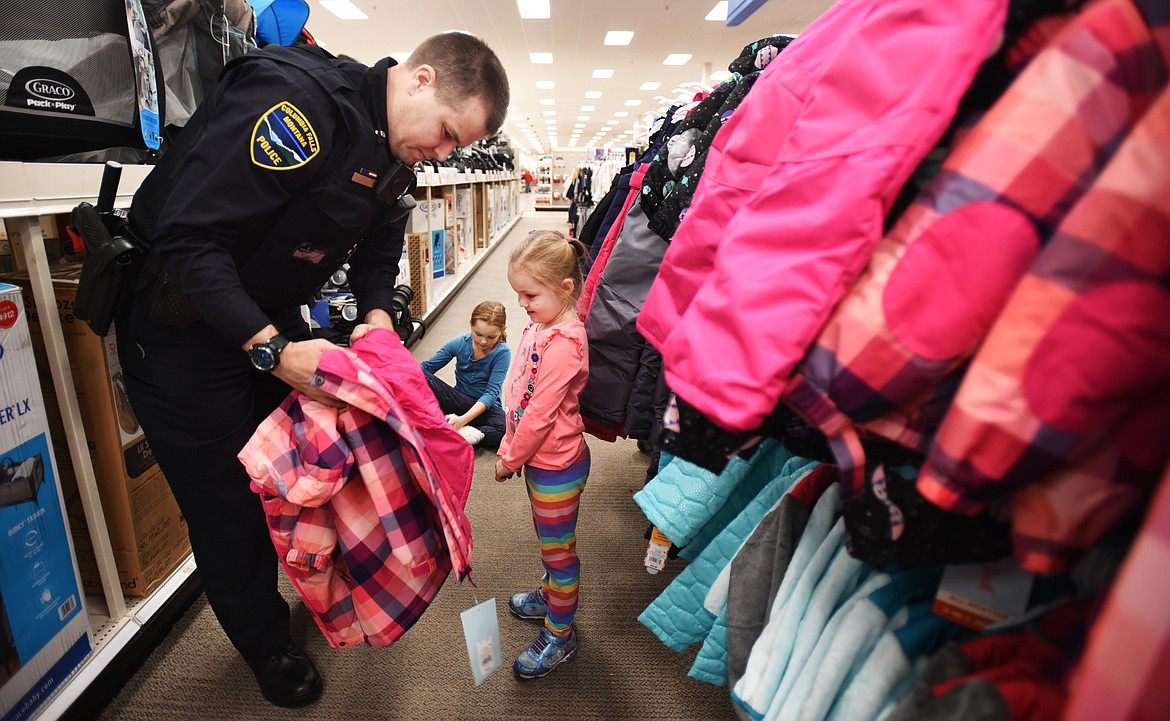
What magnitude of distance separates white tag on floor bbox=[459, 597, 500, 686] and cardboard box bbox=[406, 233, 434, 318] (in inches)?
129

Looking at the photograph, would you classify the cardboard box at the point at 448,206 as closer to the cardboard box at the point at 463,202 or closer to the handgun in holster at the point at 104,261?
the cardboard box at the point at 463,202

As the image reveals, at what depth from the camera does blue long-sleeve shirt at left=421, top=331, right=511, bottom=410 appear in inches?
117

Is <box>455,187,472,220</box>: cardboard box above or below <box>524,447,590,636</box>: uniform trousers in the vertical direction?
above

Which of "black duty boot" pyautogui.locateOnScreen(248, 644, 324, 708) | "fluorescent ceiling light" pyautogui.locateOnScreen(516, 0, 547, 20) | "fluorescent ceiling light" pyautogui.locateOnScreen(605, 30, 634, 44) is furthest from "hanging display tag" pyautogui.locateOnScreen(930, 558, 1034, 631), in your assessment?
"fluorescent ceiling light" pyautogui.locateOnScreen(605, 30, 634, 44)

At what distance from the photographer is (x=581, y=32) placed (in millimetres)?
10086

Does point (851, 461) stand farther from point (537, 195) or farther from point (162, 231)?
point (537, 195)

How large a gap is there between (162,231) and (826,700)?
4.36ft

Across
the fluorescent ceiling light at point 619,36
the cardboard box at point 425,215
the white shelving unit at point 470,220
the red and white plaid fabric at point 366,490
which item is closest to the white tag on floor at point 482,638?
the red and white plaid fabric at point 366,490

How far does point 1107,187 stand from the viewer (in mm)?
400

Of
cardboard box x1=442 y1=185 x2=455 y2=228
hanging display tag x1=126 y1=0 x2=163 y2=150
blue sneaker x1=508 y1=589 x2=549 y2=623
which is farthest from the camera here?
cardboard box x1=442 y1=185 x2=455 y2=228

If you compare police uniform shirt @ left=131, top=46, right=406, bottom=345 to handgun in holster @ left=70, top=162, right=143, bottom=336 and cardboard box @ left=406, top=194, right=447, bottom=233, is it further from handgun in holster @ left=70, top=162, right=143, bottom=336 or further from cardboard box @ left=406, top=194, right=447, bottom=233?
Answer: cardboard box @ left=406, top=194, right=447, bottom=233

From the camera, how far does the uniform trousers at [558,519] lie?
5.00 ft

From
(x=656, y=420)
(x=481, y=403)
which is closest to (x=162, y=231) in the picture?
(x=656, y=420)

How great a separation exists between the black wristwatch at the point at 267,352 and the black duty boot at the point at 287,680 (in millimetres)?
922
